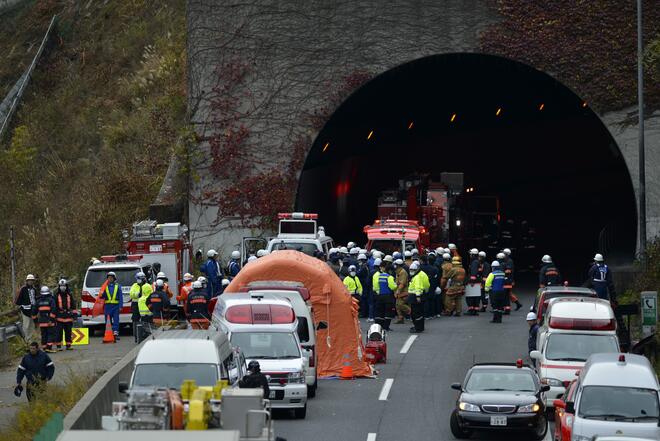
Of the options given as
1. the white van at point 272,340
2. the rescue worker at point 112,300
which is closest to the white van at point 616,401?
the white van at point 272,340

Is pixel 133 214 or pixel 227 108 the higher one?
pixel 227 108

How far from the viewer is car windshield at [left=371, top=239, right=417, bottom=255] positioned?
41406 millimetres

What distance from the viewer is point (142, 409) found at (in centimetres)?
1553

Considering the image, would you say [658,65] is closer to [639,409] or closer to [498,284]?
[498,284]

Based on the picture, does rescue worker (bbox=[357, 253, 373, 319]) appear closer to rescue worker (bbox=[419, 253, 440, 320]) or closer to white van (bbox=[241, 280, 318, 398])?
rescue worker (bbox=[419, 253, 440, 320])

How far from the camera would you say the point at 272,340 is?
965 inches

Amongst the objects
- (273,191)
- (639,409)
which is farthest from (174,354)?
(273,191)

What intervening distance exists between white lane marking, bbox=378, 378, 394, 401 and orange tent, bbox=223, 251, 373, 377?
2.15ft

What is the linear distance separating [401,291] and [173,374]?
15496mm

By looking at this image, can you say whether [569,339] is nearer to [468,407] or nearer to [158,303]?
[468,407]

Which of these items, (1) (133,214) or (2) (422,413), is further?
(1) (133,214)

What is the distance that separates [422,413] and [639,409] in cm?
538

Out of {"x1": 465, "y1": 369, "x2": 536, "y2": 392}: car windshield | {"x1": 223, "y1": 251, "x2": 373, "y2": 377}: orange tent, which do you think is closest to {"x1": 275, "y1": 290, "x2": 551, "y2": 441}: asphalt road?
{"x1": 223, "y1": 251, "x2": 373, "y2": 377}: orange tent

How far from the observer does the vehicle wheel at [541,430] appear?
2228cm
